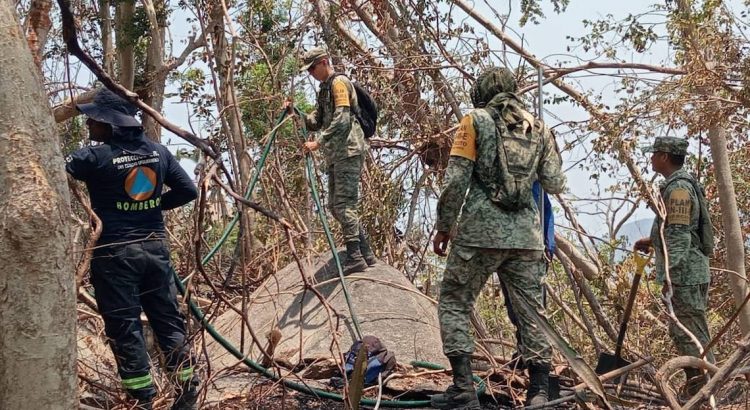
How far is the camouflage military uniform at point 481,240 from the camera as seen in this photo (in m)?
4.64

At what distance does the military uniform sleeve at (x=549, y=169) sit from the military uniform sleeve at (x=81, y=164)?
2379 millimetres

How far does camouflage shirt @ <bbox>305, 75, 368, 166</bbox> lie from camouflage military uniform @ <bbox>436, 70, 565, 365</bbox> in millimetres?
1957

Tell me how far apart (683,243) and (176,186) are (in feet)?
10.7

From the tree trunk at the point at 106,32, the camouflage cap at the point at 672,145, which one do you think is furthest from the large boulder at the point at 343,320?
the tree trunk at the point at 106,32

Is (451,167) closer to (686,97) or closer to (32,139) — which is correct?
(32,139)

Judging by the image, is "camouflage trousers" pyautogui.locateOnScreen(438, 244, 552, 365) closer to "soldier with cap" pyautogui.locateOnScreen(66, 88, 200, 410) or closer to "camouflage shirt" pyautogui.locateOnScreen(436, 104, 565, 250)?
"camouflage shirt" pyautogui.locateOnScreen(436, 104, 565, 250)

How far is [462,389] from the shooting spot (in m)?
4.70

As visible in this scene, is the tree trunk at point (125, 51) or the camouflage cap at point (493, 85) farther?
A: the tree trunk at point (125, 51)

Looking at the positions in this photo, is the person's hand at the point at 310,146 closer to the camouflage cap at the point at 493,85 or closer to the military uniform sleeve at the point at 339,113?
the military uniform sleeve at the point at 339,113

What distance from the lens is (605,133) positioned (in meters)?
8.70

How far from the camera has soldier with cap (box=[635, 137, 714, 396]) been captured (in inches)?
226

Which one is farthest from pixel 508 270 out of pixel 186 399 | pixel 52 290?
pixel 52 290

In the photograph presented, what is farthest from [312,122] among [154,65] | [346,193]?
[154,65]

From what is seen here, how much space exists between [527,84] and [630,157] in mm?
1310
